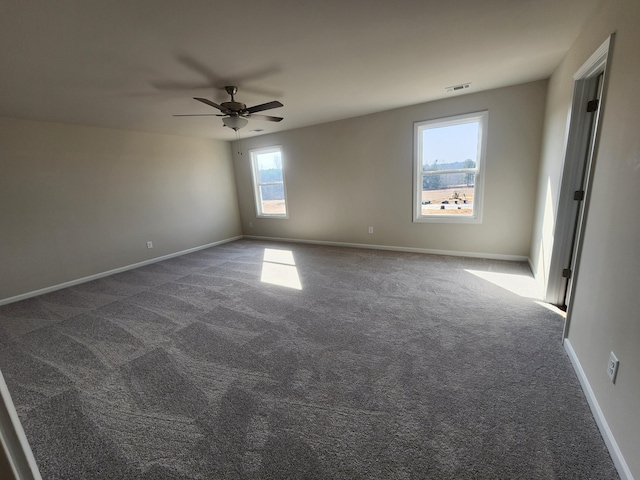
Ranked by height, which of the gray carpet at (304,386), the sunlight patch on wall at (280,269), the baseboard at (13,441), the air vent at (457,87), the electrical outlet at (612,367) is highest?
the air vent at (457,87)

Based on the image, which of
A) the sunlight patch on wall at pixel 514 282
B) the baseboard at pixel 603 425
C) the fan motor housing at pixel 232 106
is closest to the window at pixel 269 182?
the fan motor housing at pixel 232 106

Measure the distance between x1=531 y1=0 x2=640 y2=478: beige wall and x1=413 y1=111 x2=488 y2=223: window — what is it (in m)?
1.96

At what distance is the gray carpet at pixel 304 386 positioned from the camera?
139 centimetres

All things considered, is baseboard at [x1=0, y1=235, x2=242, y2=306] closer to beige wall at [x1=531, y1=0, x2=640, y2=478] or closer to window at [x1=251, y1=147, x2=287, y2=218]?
window at [x1=251, y1=147, x2=287, y2=218]

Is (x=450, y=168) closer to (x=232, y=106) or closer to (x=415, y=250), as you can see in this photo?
(x=415, y=250)

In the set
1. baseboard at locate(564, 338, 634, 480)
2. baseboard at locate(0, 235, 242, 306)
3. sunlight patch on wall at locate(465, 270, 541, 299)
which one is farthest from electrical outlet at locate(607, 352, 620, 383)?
baseboard at locate(0, 235, 242, 306)

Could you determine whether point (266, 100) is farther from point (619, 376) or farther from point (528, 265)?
point (528, 265)

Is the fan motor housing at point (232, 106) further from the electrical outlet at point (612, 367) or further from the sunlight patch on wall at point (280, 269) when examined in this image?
the electrical outlet at point (612, 367)

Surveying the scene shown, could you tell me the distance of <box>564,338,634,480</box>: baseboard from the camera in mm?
1233

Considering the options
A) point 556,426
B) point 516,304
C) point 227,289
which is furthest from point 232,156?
point 556,426

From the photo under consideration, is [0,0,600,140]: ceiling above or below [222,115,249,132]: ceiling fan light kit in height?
above

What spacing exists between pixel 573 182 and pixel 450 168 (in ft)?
6.30

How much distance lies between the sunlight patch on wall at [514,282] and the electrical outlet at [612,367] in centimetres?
170

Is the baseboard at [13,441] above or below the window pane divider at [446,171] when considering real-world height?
below
